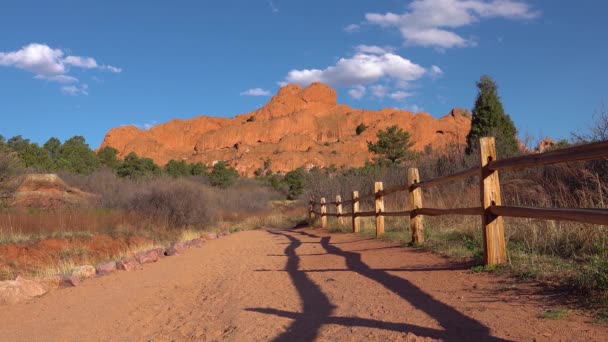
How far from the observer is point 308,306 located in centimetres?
537

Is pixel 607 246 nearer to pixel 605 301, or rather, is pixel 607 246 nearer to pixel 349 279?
pixel 605 301

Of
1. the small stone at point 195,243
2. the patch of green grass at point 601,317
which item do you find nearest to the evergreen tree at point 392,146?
the small stone at point 195,243

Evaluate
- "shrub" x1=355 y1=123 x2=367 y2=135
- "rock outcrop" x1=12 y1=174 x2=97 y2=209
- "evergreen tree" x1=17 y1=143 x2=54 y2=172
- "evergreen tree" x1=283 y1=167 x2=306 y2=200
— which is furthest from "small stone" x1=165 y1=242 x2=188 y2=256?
"shrub" x1=355 y1=123 x2=367 y2=135

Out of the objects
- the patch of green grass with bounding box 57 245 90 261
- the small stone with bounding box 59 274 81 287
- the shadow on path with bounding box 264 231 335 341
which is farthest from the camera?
the patch of green grass with bounding box 57 245 90 261

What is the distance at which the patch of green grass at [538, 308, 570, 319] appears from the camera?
3.95m

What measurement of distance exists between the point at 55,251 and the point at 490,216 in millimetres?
15532

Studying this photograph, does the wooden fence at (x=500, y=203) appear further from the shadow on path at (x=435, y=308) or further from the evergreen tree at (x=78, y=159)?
the evergreen tree at (x=78, y=159)

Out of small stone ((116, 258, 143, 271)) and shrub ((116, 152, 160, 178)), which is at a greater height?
shrub ((116, 152, 160, 178))

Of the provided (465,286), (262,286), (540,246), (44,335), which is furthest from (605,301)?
(44,335)

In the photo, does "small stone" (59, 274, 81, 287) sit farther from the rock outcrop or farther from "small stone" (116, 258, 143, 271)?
the rock outcrop

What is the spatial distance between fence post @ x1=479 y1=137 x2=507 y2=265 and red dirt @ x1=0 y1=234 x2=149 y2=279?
40.2ft

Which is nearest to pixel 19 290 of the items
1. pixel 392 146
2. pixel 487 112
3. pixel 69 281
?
pixel 69 281

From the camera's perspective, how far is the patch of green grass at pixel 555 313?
3.95 m

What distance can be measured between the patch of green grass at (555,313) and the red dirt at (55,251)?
1330cm
